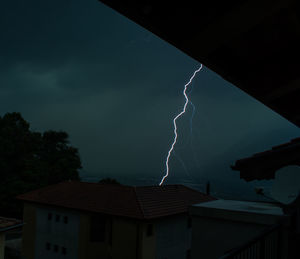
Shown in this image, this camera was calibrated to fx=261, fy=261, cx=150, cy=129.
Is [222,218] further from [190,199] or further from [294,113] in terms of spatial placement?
[190,199]

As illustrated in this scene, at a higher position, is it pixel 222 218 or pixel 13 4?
pixel 13 4

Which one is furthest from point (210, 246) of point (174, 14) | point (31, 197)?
point (31, 197)

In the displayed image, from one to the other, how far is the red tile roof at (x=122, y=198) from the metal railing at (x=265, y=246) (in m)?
8.97

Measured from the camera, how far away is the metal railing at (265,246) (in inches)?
88.0

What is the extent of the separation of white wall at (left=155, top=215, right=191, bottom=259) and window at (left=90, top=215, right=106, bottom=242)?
9.87ft

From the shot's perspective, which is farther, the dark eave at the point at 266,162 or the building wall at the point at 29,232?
the building wall at the point at 29,232

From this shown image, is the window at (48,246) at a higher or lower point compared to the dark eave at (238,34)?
lower

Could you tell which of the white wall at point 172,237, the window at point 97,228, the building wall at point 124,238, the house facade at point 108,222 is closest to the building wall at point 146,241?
the house facade at point 108,222

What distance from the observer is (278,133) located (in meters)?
145

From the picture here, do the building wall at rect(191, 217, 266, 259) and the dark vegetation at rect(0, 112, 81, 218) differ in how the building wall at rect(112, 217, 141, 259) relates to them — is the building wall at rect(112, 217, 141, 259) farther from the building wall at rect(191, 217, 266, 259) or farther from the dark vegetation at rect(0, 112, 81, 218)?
the dark vegetation at rect(0, 112, 81, 218)

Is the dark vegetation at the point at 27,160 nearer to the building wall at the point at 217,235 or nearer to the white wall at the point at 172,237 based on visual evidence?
the white wall at the point at 172,237

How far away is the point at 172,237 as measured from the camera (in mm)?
13367

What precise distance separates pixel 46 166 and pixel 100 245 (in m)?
17.3

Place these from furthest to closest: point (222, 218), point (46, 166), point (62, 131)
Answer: point (62, 131) < point (46, 166) < point (222, 218)
